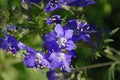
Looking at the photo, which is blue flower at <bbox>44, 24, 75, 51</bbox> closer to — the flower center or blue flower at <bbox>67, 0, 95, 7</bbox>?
the flower center

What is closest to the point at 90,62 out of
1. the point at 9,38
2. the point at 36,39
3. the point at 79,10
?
the point at 36,39

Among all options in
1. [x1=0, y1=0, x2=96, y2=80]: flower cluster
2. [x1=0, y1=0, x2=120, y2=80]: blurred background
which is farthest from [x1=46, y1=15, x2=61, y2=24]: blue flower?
[x1=0, y1=0, x2=120, y2=80]: blurred background

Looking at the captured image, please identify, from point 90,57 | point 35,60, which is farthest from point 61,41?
point 90,57

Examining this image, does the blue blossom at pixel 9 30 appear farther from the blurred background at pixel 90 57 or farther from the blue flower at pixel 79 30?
the blurred background at pixel 90 57

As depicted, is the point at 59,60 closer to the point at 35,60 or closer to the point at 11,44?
the point at 35,60

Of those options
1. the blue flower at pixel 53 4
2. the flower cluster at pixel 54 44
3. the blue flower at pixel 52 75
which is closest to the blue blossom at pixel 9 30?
the flower cluster at pixel 54 44

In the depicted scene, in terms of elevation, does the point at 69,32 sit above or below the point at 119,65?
above

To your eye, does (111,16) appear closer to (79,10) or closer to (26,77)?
(26,77)
